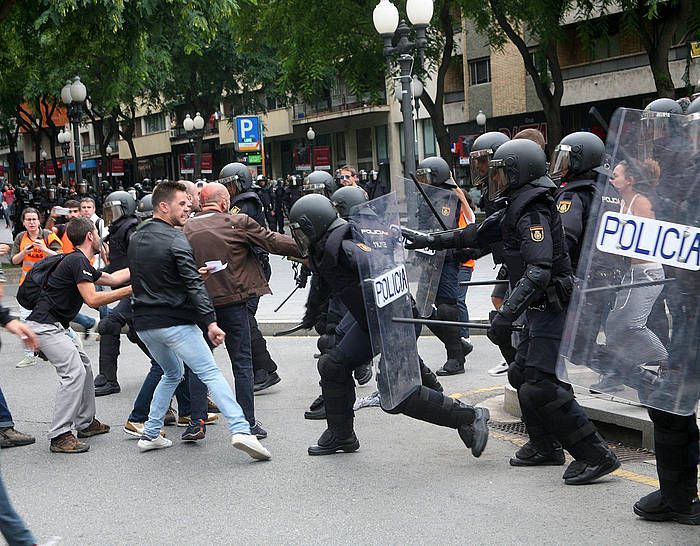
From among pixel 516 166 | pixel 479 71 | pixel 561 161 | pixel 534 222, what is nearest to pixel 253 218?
pixel 561 161

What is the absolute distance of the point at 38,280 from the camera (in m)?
7.25

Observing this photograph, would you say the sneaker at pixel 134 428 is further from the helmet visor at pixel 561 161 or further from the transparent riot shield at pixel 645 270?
the transparent riot shield at pixel 645 270

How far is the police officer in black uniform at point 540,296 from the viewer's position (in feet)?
17.7

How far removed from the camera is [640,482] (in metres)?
5.55

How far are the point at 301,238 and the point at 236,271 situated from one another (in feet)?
2.90

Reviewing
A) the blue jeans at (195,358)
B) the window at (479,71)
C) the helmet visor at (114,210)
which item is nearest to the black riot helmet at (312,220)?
the blue jeans at (195,358)

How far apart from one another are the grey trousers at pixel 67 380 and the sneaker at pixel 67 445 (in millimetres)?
37

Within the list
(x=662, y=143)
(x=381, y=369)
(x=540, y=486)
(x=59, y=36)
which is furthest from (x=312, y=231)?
(x=59, y=36)

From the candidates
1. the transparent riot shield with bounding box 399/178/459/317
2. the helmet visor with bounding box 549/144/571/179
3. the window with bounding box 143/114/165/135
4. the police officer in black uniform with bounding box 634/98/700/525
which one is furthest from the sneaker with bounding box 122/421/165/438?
the window with bounding box 143/114/165/135

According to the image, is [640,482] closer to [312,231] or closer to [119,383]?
[312,231]

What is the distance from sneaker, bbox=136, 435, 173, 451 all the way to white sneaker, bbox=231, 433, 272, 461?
2.73 ft

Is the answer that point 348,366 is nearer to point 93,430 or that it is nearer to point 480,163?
point 480,163

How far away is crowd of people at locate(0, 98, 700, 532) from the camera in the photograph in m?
4.50

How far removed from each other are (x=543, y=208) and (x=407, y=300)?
3.35ft
